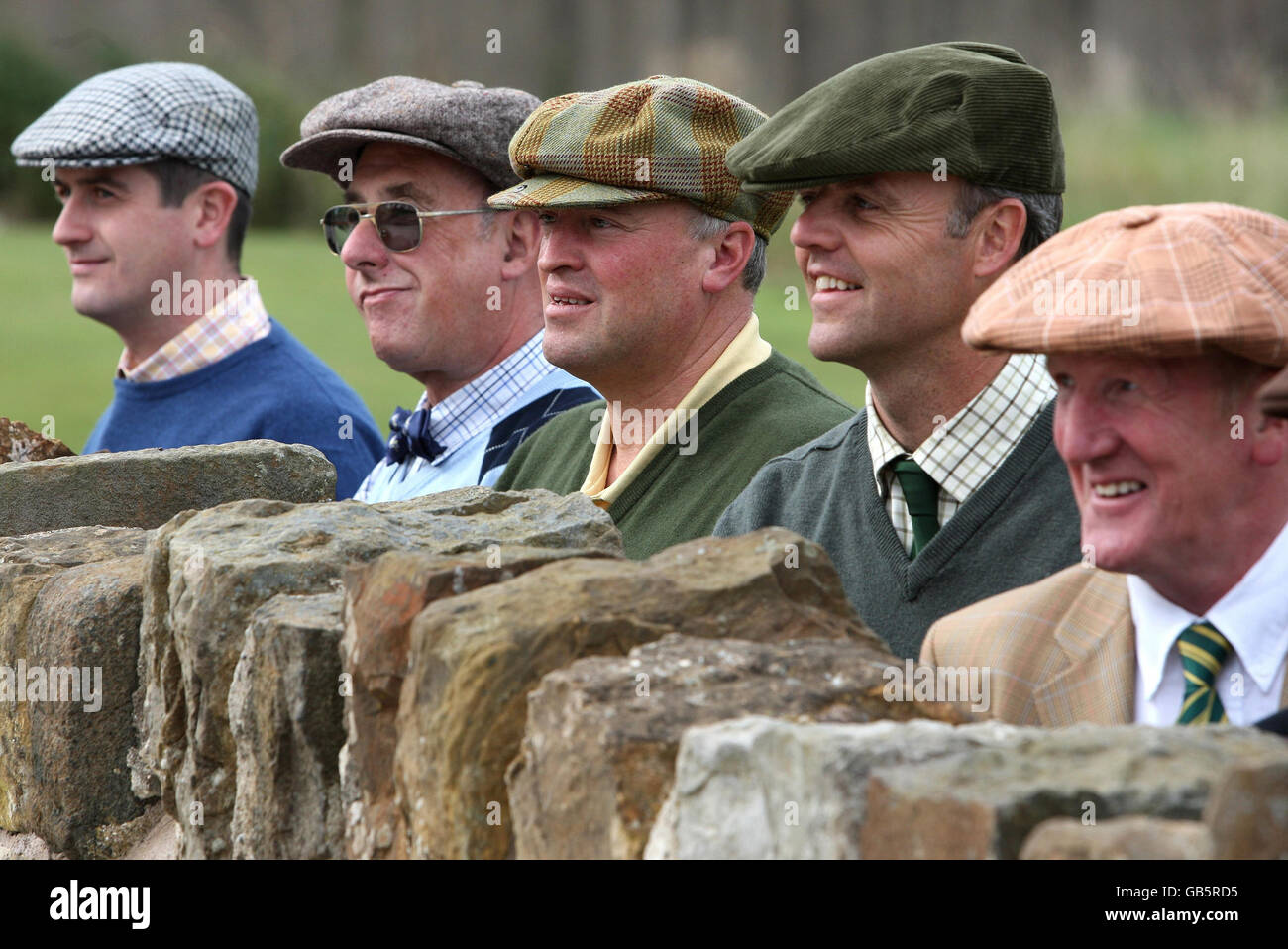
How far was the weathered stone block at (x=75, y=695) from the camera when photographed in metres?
2.81

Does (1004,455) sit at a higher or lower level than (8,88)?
lower

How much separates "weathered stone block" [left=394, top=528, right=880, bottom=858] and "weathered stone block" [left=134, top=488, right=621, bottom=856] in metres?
0.38

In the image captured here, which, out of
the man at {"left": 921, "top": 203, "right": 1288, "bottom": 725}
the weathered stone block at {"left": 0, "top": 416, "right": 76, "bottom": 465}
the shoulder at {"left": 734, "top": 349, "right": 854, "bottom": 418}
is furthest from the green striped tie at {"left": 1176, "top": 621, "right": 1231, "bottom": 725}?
the weathered stone block at {"left": 0, "top": 416, "right": 76, "bottom": 465}

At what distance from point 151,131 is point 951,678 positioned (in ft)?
11.6

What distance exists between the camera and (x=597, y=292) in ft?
11.5

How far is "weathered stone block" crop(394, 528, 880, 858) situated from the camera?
1959 millimetres

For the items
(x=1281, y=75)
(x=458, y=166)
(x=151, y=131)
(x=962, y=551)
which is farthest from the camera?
(x=1281, y=75)

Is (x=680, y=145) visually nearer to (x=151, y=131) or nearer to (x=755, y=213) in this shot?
(x=755, y=213)

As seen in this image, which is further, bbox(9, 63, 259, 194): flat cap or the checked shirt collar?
bbox(9, 63, 259, 194): flat cap

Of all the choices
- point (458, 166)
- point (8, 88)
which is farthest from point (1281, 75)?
point (8, 88)

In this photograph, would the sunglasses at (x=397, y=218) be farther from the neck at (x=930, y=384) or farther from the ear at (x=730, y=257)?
the neck at (x=930, y=384)

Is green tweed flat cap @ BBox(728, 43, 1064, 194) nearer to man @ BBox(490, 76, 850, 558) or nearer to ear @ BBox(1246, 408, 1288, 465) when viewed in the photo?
man @ BBox(490, 76, 850, 558)

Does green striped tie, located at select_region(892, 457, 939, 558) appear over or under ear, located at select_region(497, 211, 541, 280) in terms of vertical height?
under

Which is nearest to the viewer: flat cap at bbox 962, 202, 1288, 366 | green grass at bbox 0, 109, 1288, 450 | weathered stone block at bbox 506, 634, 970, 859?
weathered stone block at bbox 506, 634, 970, 859
